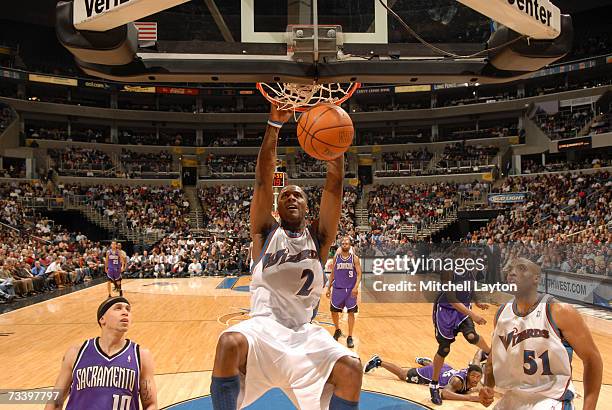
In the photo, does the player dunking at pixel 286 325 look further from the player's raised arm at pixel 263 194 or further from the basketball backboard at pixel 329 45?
the basketball backboard at pixel 329 45

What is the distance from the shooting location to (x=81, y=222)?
A: 24.8 metres

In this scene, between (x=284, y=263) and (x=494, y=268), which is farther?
(x=494, y=268)

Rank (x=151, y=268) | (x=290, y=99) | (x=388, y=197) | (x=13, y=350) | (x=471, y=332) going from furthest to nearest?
1. (x=388, y=197)
2. (x=151, y=268)
3. (x=13, y=350)
4. (x=471, y=332)
5. (x=290, y=99)

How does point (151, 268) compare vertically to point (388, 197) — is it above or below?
below

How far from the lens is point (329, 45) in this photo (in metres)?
3.30

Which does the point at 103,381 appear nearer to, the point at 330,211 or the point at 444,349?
the point at 330,211

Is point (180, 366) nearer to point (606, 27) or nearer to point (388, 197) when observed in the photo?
point (388, 197)

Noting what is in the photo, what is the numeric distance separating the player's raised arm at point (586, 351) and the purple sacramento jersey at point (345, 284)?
5367 mm

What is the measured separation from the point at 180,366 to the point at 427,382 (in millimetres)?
3343

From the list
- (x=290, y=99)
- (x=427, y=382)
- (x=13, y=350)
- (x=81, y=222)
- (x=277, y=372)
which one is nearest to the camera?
(x=277, y=372)

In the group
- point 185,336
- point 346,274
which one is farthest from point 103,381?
point 185,336

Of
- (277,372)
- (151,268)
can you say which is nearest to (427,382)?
(277,372)

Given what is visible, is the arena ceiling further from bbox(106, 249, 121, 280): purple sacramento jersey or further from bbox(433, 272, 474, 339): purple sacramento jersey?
bbox(433, 272, 474, 339): purple sacramento jersey

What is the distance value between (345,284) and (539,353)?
17.7 feet
